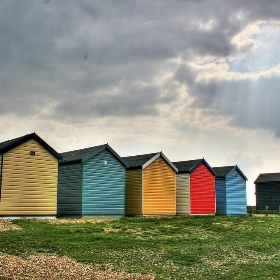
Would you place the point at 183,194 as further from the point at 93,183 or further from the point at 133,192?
the point at 93,183

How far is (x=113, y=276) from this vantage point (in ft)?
48.8

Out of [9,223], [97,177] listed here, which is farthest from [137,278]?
[97,177]

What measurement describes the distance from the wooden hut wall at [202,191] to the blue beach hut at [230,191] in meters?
2.28

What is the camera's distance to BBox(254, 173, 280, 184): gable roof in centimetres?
5731

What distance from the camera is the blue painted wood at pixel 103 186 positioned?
106 ft

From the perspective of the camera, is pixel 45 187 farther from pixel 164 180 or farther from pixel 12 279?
pixel 12 279

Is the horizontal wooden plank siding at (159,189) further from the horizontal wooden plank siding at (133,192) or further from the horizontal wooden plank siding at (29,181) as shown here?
the horizontal wooden plank siding at (29,181)

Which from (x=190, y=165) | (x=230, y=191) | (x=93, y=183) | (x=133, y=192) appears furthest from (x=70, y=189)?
(x=230, y=191)

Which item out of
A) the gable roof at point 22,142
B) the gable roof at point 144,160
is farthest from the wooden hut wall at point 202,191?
the gable roof at point 22,142

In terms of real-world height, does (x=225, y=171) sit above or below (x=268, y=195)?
above

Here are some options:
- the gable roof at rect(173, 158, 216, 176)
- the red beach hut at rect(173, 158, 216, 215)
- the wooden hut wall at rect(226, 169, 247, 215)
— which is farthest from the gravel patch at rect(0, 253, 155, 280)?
the wooden hut wall at rect(226, 169, 247, 215)

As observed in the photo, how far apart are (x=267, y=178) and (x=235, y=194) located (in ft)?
51.5

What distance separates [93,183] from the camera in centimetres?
3278

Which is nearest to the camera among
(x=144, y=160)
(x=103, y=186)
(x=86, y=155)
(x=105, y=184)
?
(x=86, y=155)
